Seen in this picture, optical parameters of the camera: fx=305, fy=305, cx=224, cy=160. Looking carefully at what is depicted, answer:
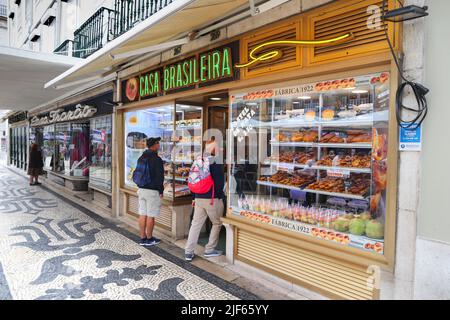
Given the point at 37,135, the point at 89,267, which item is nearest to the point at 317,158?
the point at 89,267

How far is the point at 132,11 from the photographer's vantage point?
6.67 m

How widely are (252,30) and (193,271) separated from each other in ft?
10.8

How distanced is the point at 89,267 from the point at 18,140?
788 inches

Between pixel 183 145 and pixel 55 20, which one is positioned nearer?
pixel 183 145

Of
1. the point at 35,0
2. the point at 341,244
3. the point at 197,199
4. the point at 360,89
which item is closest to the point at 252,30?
the point at 360,89

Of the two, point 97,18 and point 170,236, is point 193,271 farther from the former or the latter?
point 97,18

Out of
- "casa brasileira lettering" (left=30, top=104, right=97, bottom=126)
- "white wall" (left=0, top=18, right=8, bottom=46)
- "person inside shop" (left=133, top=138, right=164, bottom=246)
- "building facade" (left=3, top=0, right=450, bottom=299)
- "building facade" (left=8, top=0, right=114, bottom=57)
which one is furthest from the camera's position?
"white wall" (left=0, top=18, right=8, bottom=46)

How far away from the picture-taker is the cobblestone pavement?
3.51 meters

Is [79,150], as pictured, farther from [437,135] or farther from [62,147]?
[437,135]

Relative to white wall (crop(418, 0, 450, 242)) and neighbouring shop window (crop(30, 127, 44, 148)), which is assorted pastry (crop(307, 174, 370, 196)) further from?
neighbouring shop window (crop(30, 127, 44, 148))

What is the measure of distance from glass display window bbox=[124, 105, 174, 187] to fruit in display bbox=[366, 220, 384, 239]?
Result: 3.98 m

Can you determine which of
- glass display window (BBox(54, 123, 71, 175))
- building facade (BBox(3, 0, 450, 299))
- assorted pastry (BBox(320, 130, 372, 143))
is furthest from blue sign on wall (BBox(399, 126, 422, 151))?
glass display window (BBox(54, 123, 71, 175))

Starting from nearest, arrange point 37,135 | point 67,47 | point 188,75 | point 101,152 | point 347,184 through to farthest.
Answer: point 347,184 → point 188,75 → point 101,152 → point 67,47 → point 37,135

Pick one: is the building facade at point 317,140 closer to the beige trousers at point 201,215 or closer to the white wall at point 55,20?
the beige trousers at point 201,215
